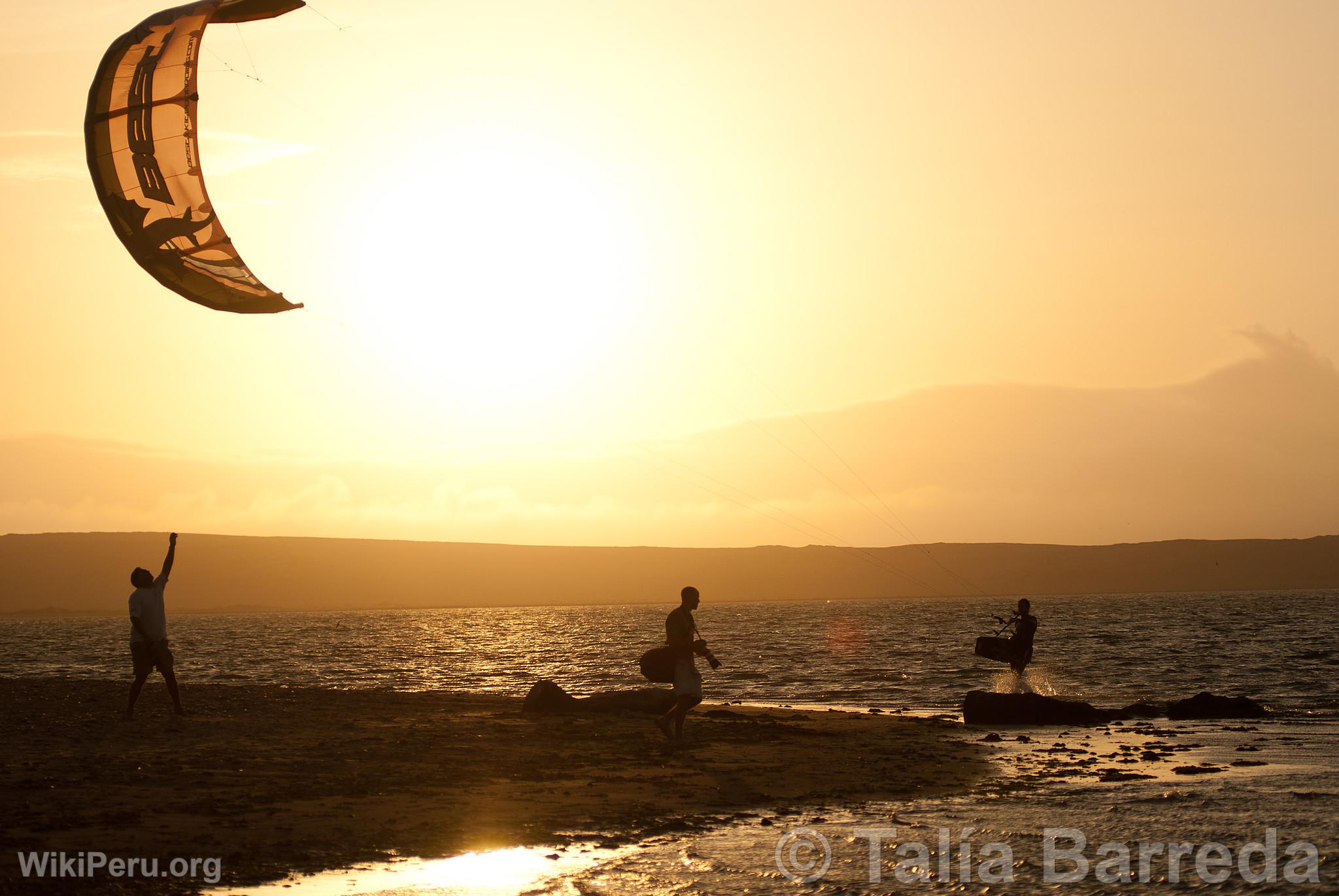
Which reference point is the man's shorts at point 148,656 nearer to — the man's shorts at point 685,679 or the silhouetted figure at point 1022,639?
the man's shorts at point 685,679

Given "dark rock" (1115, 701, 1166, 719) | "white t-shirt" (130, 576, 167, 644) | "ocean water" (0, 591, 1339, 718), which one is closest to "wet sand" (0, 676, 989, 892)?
"white t-shirt" (130, 576, 167, 644)

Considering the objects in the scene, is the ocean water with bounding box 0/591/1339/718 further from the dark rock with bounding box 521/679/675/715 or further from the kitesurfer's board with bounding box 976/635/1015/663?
the dark rock with bounding box 521/679/675/715

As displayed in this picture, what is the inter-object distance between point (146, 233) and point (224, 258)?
102cm

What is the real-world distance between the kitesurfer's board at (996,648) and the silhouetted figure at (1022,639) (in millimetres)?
101

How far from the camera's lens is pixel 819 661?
160 ft

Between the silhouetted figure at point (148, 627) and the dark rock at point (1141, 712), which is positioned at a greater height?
the silhouetted figure at point (148, 627)

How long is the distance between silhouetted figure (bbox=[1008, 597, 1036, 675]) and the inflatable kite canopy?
15.1 metres

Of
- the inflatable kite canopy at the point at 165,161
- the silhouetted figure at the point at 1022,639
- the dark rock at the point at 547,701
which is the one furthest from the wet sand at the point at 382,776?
the inflatable kite canopy at the point at 165,161

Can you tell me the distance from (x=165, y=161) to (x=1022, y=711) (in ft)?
53.2

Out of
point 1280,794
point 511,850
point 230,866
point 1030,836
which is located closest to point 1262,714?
point 1280,794

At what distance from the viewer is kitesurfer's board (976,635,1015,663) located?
2470cm

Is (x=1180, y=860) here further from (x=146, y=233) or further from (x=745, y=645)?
(x=745, y=645)

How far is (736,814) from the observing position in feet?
37.6

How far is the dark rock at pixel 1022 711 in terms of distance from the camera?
70.6 feet
